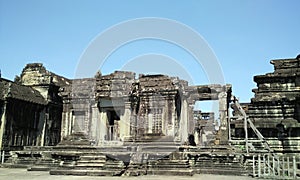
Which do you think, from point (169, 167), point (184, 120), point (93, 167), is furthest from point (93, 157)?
point (184, 120)

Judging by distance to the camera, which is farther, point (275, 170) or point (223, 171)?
point (223, 171)

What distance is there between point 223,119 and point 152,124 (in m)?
4.74

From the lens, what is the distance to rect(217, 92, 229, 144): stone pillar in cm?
1845

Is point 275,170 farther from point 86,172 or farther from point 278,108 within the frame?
point 86,172

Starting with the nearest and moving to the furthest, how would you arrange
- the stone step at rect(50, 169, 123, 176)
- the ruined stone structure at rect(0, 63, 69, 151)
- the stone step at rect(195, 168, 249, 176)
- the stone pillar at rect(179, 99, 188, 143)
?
the stone step at rect(50, 169, 123, 176) < the stone step at rect(195, 168, 249, 176) < the stone pillar at rect(179, 99, 188, 143) < the ruined stone structure at rect(0, 63, 69, 151)

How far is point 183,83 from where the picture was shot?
68.6 feet

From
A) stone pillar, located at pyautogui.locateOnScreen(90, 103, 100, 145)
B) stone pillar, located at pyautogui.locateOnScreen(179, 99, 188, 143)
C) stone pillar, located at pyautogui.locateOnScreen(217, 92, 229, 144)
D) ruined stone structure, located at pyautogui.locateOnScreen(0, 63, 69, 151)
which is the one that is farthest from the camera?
ruined stone structure, located at pyautogui.locateOnScreen(0, 63, 69, 151)

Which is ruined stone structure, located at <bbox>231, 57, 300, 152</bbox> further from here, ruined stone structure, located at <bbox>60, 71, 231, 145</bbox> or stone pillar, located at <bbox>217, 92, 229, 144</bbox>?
ruined stone structure, located at <bbox>60, 71, 231, 145</bbox>

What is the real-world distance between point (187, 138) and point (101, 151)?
6789 millimetres

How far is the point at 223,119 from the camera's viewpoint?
62.8 ft

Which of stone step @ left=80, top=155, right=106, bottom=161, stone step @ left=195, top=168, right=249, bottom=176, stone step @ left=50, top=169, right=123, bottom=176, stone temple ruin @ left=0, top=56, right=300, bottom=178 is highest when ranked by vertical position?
stone temple ruin @ left=0, top=56, right=300, bottom=178

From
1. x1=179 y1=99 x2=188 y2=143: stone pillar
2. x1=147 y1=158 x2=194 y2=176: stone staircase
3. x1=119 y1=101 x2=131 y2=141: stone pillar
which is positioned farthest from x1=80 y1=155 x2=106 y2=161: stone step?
x1=179 y1=99 x2=188 y2=143: stone pillar

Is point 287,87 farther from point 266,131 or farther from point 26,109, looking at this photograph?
point 26,109

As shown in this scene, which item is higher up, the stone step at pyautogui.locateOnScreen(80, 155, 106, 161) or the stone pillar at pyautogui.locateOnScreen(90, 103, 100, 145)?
the stone pillar at pyautogui.locateOnScreen(90, 103, 100, 145)
